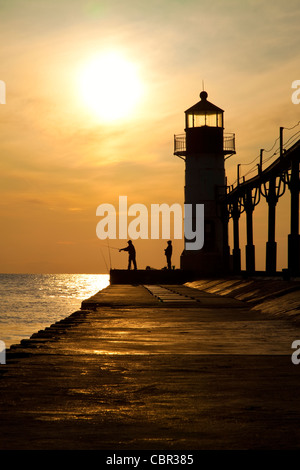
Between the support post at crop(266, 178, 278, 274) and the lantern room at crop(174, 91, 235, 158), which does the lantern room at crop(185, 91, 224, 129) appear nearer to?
the lantern room at crop(174, 91, 235, 158)

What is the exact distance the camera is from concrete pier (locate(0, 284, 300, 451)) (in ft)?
12.0

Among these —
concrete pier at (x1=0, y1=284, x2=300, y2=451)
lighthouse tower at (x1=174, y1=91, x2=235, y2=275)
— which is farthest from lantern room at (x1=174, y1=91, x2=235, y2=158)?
concrete pier at (x1=0, y1=284, x2=300, y2=451)

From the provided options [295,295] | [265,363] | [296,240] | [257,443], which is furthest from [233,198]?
[257,443]

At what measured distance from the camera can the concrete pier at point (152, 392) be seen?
366 cm

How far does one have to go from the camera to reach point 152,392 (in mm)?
4938

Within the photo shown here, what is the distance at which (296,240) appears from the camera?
23281 millimetres

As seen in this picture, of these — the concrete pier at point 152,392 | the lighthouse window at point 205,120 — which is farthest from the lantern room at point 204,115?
the concrete pier at point 152,392

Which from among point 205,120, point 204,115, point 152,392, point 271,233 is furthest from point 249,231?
point 152,392

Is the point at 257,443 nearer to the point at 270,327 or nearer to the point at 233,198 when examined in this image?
the point at 270,327

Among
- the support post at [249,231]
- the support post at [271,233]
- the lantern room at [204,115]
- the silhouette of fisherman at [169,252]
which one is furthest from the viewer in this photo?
the silhouette of fisherman at [169,252]

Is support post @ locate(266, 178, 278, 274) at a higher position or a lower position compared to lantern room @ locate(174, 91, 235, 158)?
lower

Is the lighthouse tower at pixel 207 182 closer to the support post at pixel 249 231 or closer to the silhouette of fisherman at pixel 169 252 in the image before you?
the silhouette of fisherman at pixel 169 252

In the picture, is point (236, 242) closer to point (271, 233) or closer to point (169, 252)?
point (169, 252)

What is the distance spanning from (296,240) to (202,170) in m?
20.4
